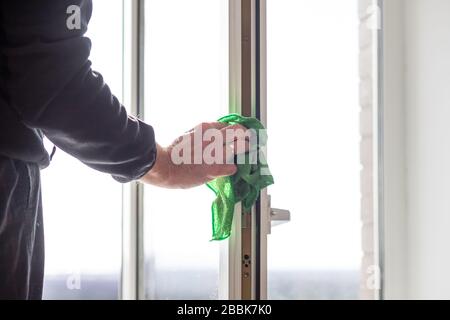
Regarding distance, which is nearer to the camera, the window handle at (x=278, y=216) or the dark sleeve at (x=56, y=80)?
the dark sleeve at (x=56, y=80)

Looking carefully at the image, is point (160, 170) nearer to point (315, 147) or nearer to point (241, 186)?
point (241, 186)

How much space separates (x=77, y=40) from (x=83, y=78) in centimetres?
5

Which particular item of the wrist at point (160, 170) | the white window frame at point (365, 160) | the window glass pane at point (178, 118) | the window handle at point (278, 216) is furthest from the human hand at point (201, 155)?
the white window frame at point (365, 160)

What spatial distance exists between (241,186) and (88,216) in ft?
1.58

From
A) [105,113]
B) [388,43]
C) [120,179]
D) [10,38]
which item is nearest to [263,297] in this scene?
[120,179]

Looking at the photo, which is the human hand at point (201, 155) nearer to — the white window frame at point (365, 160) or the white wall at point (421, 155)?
the white window frame at point (365, 160)

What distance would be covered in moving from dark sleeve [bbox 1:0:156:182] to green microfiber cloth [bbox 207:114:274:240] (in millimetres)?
234

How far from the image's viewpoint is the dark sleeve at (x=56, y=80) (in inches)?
29.9

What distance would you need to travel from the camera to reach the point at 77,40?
0.79m

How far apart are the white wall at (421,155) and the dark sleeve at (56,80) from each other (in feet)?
2.46

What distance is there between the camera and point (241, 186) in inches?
39.4

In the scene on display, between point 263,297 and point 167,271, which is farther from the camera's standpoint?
point 167,271
